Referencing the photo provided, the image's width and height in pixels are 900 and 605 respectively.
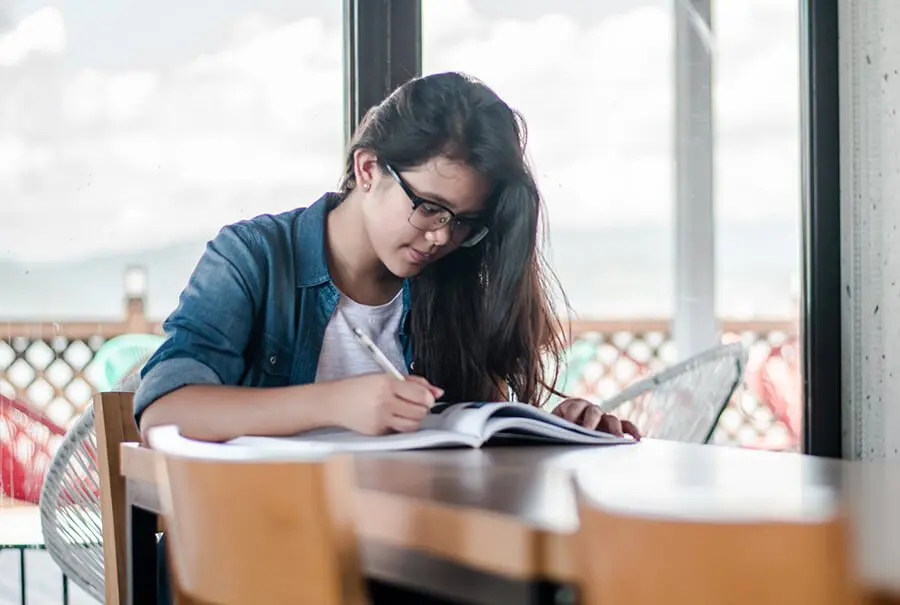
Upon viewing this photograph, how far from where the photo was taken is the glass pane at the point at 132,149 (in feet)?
6.38

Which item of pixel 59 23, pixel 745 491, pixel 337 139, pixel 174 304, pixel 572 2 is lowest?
pixel 745 491

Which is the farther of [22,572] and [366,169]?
[22,572]

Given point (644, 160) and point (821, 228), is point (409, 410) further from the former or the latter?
point (821, 228)

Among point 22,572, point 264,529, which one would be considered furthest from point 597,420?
point 22,572

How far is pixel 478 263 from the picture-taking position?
1.67 metres

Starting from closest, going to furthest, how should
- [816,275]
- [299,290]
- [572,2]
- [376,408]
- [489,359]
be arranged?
[376,408]
[299,290]
[489,359]
[572,2]
[816,275]

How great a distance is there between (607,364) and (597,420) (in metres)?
1.16

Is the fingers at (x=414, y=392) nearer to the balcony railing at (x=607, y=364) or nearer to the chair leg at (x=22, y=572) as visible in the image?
the balcony railing at (x=607, y=364)

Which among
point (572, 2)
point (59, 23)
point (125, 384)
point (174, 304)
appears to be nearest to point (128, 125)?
point (59, 23)

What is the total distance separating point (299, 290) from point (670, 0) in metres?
1.43

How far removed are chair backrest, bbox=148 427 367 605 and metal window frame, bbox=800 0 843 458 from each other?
206 cm

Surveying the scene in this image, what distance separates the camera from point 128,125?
201 cm

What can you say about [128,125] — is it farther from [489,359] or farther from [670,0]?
[670,0]

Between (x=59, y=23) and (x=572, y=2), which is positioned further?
(x=572, y=2)
